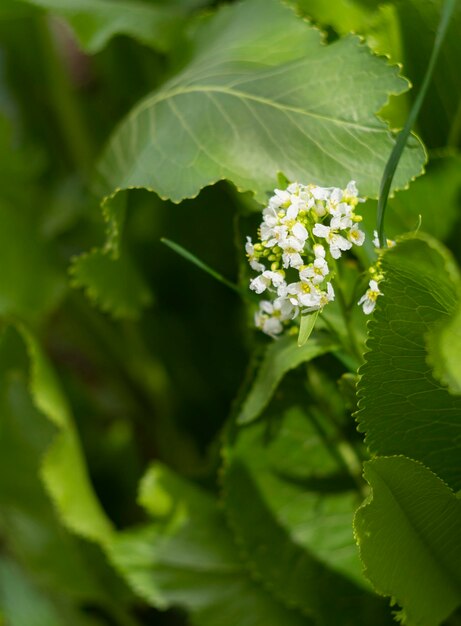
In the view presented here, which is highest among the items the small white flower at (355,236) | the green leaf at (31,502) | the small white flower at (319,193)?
the small white flower at (319,193)

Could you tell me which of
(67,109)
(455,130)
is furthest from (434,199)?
(67,109)

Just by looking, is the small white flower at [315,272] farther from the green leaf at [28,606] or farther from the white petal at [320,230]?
the green leaf at [28,606]

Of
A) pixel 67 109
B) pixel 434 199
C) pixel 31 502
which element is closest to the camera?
pixel 434 199

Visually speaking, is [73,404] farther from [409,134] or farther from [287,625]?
[409,134]

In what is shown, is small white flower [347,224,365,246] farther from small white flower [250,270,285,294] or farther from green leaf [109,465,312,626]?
green leaf [109,465,312,626]

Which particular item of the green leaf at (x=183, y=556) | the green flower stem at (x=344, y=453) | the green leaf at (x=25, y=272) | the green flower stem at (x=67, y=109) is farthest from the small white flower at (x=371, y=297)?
the green flower stem at (x=67, y=109)

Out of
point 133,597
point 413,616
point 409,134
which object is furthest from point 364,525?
point 133,597

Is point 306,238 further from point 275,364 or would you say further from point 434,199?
point 434,199
